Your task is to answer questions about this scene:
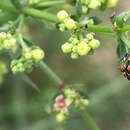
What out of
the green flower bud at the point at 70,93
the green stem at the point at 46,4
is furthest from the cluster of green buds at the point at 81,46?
the green flower bud at the point at 70,93

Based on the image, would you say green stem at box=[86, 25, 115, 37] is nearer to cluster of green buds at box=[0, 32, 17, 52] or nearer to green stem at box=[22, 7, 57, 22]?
green stem at box=[22, 7, 57, 22]

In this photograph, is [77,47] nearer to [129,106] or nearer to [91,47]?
[91,47]

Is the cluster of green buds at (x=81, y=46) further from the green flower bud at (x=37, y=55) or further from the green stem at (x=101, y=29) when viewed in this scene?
the green flower bud at (x=37, y=55)

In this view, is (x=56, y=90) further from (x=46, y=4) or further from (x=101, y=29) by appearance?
(x=101, y=29)

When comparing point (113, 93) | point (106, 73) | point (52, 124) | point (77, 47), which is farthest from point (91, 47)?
point (106, 73)

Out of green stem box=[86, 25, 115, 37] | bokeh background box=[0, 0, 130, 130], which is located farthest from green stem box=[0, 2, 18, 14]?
bokeh background box=[0, 0, 130, 130]
